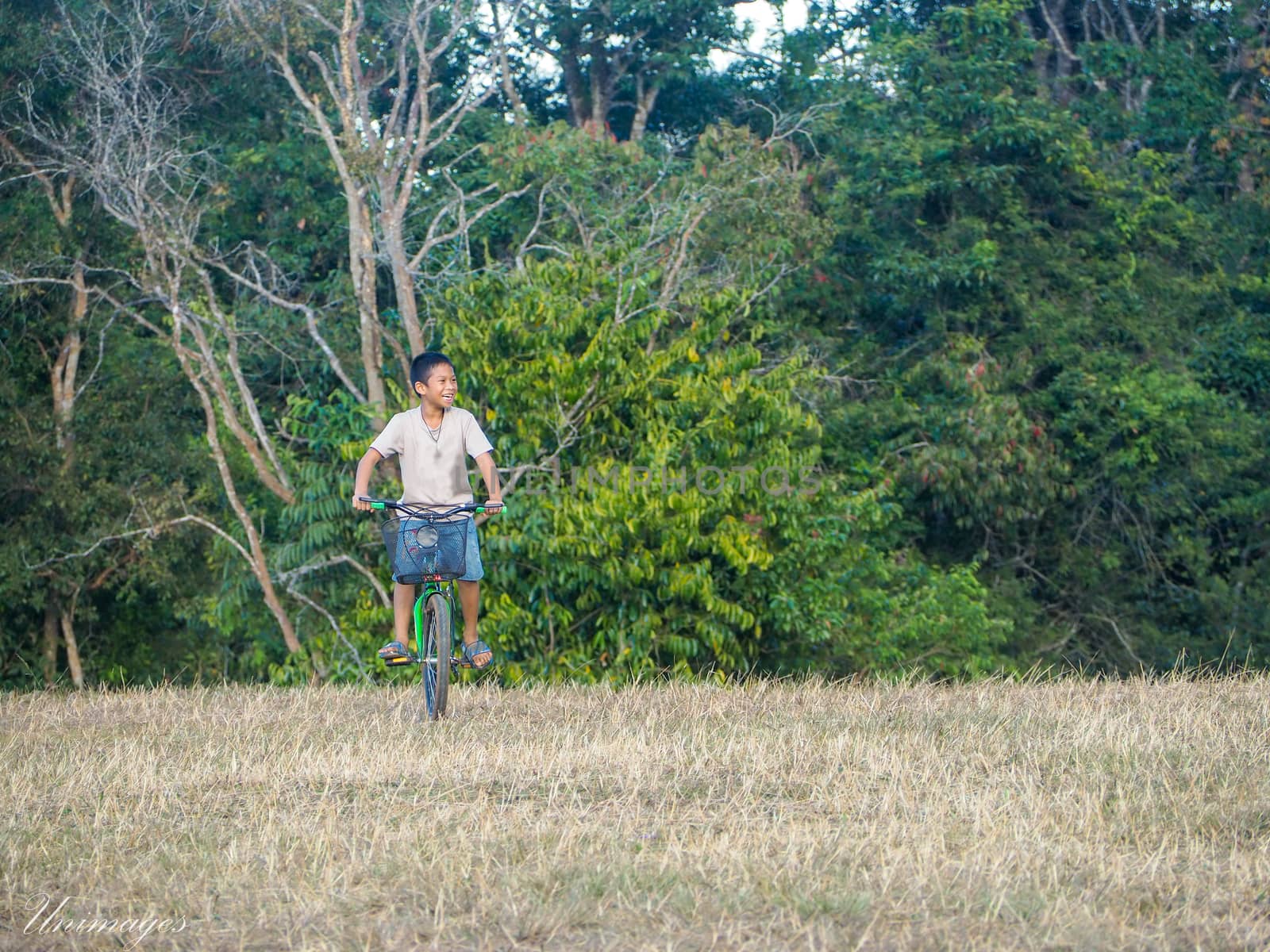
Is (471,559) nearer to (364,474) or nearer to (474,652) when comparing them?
(474,652)

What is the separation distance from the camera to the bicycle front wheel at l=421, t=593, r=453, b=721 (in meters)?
7.46

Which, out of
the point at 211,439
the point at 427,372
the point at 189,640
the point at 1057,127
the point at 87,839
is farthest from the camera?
the point at 189,640

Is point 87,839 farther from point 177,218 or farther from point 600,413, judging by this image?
point 177,218

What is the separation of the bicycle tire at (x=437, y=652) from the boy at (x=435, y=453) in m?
0.11

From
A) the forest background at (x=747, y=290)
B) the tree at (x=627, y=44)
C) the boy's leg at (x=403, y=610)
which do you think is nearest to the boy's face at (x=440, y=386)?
the boy's leg at (x=403, y=610)

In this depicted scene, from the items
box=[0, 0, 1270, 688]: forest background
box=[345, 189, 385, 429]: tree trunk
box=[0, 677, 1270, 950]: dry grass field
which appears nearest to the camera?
box=[0, 677, 1270, 950]: dry grass field

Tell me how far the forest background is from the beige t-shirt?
24.1ft

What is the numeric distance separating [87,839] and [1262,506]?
16.8m

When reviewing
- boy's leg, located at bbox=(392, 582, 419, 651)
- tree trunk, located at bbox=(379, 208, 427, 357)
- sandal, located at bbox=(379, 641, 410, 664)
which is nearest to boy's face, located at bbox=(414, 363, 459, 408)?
boy's leg, located at bbox=(392, 582, 419, 651)

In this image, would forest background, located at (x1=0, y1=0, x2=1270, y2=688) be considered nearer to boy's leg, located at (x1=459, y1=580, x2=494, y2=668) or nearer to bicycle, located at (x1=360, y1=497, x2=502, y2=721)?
boy's leg, located at (x1=459, y1=580, x2=494, y2=668)

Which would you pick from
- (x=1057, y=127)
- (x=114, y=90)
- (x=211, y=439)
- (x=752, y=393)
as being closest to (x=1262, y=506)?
(x=1057, y=127)

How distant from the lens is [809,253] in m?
18.8

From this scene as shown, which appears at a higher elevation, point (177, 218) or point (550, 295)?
point (177, 218)

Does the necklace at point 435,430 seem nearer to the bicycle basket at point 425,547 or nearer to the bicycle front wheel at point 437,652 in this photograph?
the bicycle basket at point 425,547
